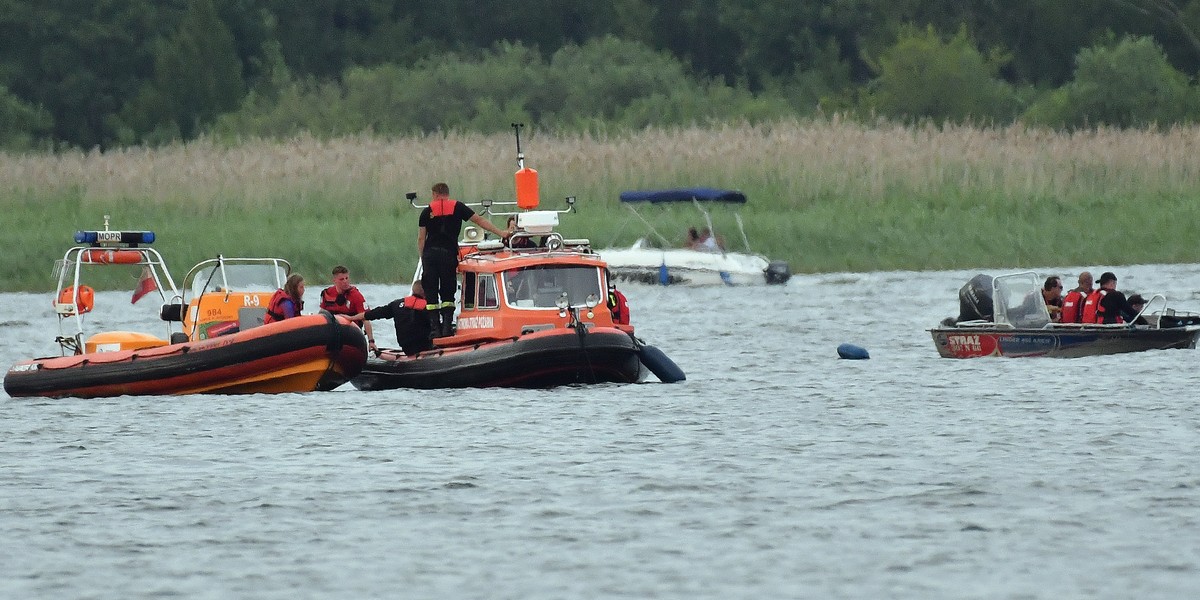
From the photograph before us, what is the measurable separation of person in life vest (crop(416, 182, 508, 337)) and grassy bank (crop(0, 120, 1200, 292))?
16.9 metres

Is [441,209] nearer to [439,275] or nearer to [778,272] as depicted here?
[439,275]

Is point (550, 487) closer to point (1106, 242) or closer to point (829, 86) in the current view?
point (1106, 242)

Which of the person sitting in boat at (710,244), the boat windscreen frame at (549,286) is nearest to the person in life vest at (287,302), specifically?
the boat windscreen frame at (549,286)

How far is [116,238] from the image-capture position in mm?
20578

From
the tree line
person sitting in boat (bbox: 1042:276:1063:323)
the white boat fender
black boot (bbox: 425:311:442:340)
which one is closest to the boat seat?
black boot (bbox: 425:311:442:340)

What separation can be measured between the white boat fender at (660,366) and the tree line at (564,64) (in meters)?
31.0

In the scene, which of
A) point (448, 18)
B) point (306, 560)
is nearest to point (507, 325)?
point (306, 560)

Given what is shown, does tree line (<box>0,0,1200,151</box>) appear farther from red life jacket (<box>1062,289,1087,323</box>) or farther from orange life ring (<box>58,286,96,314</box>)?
orange life ring (<box>58,286,96,314</box>)

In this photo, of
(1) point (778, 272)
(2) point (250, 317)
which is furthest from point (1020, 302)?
(1) point (778, 272)

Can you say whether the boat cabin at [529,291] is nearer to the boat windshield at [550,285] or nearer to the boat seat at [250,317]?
the boat windshield at [550,285]

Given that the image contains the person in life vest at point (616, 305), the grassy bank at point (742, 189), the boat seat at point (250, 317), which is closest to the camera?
the boat seat at point (250, 317)

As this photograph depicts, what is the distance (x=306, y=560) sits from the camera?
11461mm

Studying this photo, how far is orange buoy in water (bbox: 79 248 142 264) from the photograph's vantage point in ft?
67.2

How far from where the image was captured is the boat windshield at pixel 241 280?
807 inches
